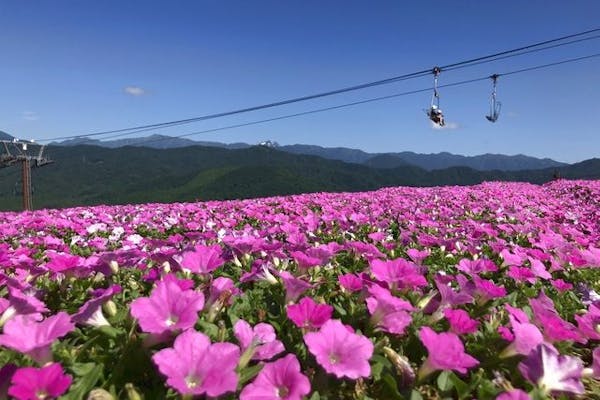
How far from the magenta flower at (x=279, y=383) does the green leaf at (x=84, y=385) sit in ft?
1.96

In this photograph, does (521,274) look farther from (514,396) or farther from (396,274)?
(514,396)

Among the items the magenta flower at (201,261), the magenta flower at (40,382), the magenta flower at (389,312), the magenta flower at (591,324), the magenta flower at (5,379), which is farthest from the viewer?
the magenta flower at (201,261)

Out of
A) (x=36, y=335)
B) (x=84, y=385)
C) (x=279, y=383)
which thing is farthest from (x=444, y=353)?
(x=36, y=335)

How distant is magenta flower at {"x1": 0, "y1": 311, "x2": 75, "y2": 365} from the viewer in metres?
1.78

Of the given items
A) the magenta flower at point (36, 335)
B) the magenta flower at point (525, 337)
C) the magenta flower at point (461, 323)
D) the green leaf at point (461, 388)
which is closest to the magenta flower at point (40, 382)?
the magenta flower at point (36, 335)

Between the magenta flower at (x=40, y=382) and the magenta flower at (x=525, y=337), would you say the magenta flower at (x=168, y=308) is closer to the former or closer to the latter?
the magenta flower at (x=40, y=382)

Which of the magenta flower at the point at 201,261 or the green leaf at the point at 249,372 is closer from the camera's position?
the green leaf at the point at 249,372

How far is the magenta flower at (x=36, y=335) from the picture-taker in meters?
1.78

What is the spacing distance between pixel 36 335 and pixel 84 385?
0.94 ft

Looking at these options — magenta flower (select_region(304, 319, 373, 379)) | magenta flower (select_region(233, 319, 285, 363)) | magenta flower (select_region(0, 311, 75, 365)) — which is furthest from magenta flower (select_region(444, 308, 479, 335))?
magenta flower (select_region(0, 311, 75, 365))

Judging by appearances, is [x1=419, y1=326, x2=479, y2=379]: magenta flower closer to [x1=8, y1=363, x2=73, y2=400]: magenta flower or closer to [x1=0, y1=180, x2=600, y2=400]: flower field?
[x1=0, y1=180, x2=600, y2=400]: flower field

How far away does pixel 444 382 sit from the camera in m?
2.00

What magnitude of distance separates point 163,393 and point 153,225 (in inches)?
264

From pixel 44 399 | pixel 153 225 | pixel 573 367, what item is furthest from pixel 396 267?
pixel 153 225
